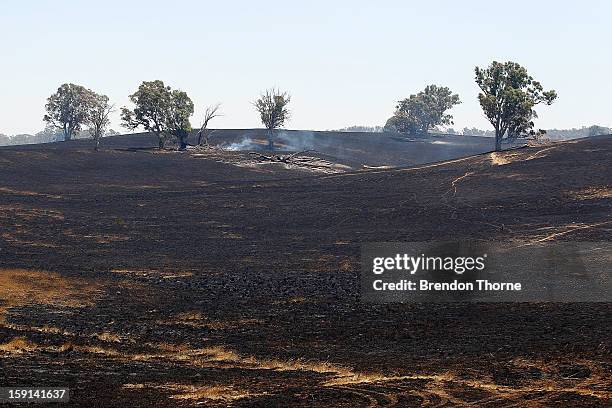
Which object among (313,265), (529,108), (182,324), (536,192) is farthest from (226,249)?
(529,108)

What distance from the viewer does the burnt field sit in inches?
734

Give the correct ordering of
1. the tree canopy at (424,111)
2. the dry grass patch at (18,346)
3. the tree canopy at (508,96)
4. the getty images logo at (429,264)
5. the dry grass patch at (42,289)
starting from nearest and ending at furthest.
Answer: the dry grass patch at (18,346)
the dry grass patch at (42,289)
the getty images logo at (429,264)
the tree canopy at (508,96)
the tree canopy at (424,111)

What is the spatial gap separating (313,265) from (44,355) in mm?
18011

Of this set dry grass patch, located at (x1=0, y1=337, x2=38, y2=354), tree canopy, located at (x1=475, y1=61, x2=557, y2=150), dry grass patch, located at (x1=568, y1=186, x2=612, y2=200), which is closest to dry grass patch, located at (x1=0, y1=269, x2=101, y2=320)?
dry grass patch, located at (x1=0, y1=337, x2=38, y2=354)

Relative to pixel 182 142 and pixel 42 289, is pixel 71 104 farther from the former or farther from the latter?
pixel 42 289

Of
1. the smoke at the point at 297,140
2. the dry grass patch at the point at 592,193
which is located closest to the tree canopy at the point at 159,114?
the smoke at the point at 297,140

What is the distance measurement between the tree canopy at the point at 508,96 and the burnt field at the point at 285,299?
16.8m

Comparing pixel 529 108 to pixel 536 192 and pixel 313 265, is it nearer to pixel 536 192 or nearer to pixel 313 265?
pixel 536 192

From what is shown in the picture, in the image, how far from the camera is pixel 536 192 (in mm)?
55000

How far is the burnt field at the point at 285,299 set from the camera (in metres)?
18.6

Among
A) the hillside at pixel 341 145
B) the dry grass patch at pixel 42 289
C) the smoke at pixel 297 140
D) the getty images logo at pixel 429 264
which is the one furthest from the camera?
the smoke at pixel 297 140

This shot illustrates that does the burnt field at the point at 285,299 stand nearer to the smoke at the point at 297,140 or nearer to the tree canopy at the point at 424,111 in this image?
the smoke at the point at 297,140

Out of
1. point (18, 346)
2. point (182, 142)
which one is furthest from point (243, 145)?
point (18, 346)

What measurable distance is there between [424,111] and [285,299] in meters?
150
